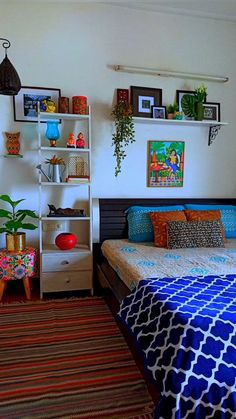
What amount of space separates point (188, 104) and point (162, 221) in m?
1.39

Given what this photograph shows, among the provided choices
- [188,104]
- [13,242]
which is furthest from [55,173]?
[188,104]

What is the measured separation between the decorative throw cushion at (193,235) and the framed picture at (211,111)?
132 centimetres

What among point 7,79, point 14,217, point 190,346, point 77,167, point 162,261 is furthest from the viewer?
point 77,167

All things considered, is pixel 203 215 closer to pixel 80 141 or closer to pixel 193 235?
pixel 193 235

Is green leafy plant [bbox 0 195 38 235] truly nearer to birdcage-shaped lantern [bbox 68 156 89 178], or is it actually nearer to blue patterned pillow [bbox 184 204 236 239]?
birdcage-shaped lantern [bbox 68 156 89 178]

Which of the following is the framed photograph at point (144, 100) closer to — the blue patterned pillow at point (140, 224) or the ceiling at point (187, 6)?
the ceiling at point (187, 6)

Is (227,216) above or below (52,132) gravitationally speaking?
below

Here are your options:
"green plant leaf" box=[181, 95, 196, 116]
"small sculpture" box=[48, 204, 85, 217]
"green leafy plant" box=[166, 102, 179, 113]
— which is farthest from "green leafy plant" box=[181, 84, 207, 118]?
"small sculpture" box=[48, 204, 85, 217]

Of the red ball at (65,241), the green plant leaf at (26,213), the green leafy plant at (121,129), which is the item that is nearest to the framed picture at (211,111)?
the green leafy plant at (121,129)

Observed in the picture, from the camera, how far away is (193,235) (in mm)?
2773

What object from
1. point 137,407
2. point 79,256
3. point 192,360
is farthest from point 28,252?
point 192,360

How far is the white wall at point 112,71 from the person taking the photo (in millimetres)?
3021

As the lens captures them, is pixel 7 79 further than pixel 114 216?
No

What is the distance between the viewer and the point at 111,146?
326 cm
